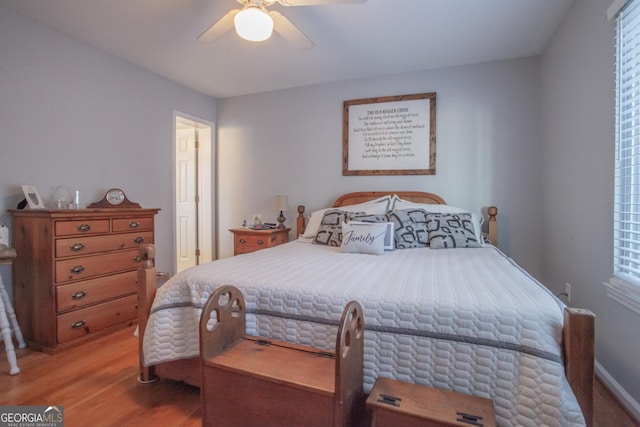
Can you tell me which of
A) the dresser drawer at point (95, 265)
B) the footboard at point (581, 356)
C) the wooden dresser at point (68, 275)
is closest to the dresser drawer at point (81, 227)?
the wooden dresser at point (68, 275)

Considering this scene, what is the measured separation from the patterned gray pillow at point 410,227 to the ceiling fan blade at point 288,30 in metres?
1.52

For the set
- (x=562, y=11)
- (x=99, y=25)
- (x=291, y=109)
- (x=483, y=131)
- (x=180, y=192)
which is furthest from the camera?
(x=180, y=192)

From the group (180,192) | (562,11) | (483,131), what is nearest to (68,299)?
(180,192)

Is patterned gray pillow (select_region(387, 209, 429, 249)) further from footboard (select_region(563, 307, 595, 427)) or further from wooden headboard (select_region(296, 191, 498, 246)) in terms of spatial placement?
footboard (select_region(563, 307, 595, 427))

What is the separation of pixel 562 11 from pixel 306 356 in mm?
2838

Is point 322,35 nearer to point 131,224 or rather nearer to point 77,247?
point 131,224

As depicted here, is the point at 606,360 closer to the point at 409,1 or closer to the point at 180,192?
the point at 409,1

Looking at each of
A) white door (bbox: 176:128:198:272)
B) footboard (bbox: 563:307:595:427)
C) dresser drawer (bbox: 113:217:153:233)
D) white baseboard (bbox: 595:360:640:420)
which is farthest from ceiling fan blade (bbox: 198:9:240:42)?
white baseboard (bbox: 595:360:640:420)

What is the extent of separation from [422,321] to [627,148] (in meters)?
1.47

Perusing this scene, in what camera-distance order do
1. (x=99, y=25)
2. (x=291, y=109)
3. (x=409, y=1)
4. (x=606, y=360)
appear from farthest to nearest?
(x=291, y=109), (x=99, y=25), (x=409, y=1), (x=606, y=360)

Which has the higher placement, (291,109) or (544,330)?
(291,109)

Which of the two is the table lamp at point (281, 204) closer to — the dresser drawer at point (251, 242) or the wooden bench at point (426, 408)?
the dresser drawer at point (251, 242)

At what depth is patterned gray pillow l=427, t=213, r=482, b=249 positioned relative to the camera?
243 cm

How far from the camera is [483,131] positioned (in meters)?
2.98
